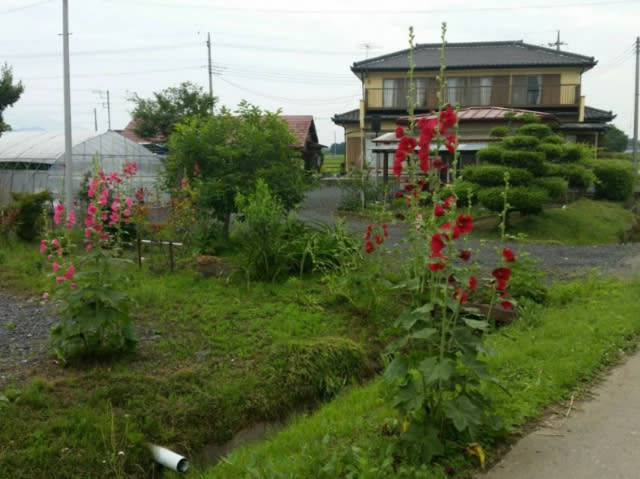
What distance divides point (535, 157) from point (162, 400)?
10.7 metres

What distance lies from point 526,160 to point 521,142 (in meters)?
0.41

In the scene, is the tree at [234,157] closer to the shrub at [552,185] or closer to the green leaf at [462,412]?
the green leaf at [462,412]

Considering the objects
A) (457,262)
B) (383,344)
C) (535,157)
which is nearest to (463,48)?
(535,157)

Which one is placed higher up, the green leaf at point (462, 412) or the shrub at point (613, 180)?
the shrub at point (613, 180)

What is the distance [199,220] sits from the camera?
28.5 ft

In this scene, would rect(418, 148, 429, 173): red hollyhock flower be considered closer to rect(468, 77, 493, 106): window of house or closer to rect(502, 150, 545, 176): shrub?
rect(502, 150, 545, 176): shrub

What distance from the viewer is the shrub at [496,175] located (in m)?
12.8

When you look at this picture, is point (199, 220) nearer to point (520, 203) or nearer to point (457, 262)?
point (457, 262)

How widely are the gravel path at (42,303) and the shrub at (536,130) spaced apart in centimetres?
344

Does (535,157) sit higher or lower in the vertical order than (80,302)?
higher

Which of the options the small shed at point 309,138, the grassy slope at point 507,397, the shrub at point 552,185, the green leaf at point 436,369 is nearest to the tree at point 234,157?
the grassy slope at point 507,397

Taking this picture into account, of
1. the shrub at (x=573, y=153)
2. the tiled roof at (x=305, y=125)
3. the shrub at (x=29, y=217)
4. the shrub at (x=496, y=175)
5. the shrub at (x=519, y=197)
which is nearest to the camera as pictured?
the shrub at (x=29, y=217)

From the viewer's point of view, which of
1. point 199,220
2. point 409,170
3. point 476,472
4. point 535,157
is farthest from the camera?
point 535,157

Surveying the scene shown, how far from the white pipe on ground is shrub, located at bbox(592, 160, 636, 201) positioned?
17.5 meters
